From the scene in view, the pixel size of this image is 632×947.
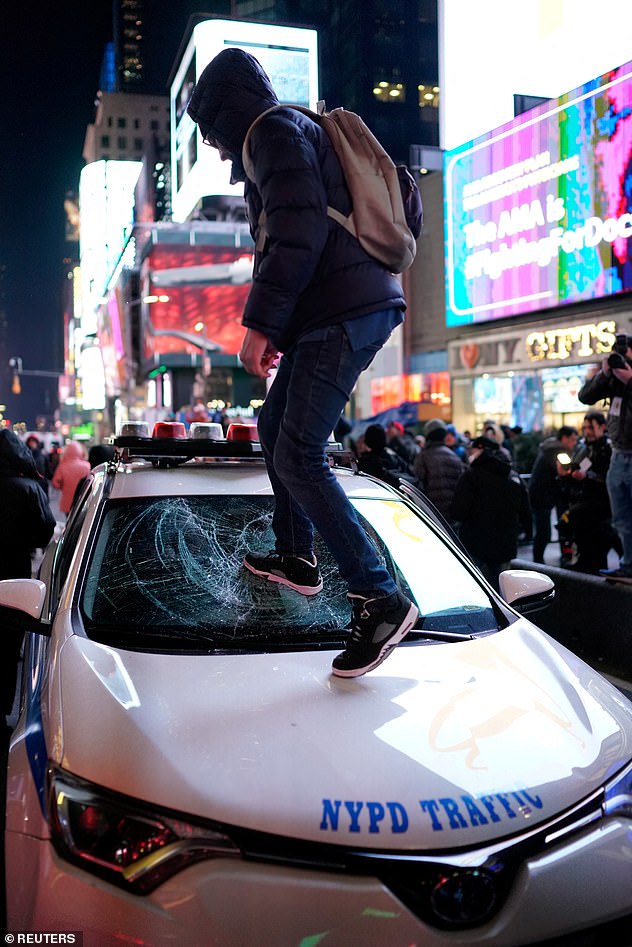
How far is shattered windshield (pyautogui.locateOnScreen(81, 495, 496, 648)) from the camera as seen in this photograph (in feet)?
9.08

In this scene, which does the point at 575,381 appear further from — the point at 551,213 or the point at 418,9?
the point at 418,9

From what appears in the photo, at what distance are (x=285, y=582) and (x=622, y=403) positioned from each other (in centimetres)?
416

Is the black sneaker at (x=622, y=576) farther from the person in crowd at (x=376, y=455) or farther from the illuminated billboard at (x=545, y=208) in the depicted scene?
the illuminated billboard at (x=545, y=208)

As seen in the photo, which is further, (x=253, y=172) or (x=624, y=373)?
(x=624, y=373)

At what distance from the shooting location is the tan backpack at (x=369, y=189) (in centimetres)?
257

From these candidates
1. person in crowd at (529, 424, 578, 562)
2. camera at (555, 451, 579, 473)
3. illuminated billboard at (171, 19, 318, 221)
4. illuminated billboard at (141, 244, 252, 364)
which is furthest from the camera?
illuminated billboard at (171, 19, 318, 221)

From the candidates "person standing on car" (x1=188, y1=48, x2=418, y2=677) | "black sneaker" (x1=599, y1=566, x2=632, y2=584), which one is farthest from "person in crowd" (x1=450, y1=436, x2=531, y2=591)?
"person standing on car" (x1=188, y1=48, x2=418, y2=677)

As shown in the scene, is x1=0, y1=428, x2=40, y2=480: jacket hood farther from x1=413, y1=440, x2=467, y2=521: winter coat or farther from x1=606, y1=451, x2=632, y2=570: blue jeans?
x1=413, y1=440, x2=467, y2=521: winter coat

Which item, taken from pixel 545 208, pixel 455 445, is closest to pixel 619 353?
pixel 455 445

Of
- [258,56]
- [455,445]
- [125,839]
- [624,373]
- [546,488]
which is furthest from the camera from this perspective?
[258,56]

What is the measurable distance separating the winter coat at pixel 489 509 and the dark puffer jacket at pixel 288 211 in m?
5.66

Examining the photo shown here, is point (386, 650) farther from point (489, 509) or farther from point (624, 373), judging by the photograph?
point (489, 509)

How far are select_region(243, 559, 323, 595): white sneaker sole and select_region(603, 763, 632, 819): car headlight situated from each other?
1150mm

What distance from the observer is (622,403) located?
21.0ft
